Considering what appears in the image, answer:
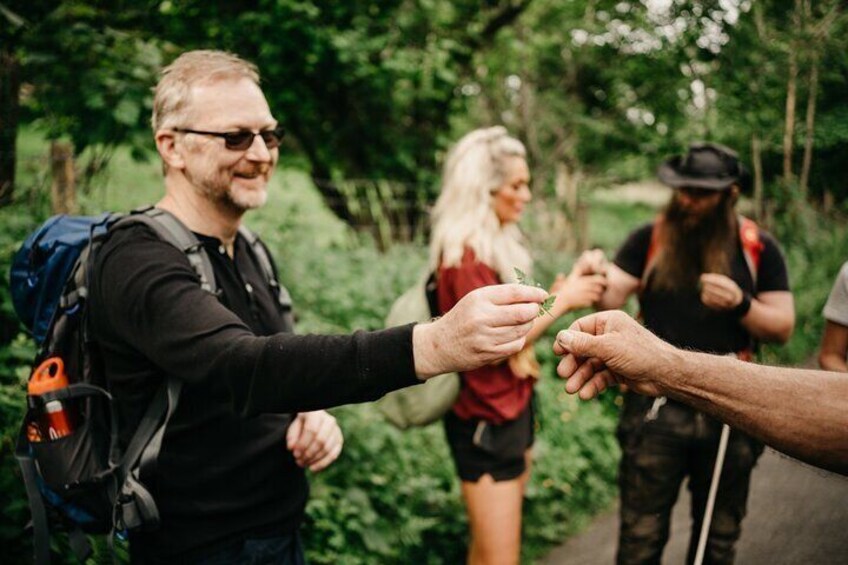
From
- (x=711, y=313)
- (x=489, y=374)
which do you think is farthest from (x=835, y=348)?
(x=489, y=374)

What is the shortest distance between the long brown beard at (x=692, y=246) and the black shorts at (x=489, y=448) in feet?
3.45

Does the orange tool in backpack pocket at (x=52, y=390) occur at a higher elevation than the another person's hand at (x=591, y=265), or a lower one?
higher

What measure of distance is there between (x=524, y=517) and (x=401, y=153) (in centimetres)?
565

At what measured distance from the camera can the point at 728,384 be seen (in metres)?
1.46

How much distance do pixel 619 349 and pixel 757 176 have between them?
24.1 ft

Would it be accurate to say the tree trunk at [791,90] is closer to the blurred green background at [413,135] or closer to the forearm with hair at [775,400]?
the blurred green background at [413,135]

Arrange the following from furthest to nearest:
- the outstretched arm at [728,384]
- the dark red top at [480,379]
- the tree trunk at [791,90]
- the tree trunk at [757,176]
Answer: the tree trunk at [757,176]
the tree trunk at [791,90]
the dark red top at [480,379]
the outstretched arm at [728,384]

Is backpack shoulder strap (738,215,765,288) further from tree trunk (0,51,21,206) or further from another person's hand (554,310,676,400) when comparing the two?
tree trunk (0,51,21,206)

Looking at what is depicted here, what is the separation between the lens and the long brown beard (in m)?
2.98

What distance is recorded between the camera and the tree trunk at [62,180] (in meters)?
3.89

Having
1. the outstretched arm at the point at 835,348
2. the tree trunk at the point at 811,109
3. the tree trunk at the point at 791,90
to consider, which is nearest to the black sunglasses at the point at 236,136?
the outstretched arm at the point at 835,348

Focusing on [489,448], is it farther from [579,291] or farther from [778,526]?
[778,526]

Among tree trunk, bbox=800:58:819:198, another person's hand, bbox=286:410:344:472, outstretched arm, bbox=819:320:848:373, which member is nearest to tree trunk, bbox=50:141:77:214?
another person's hand, bbox=286:410:344:472

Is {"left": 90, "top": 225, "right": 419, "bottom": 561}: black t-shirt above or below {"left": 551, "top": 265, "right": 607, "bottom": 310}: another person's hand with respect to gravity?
above
